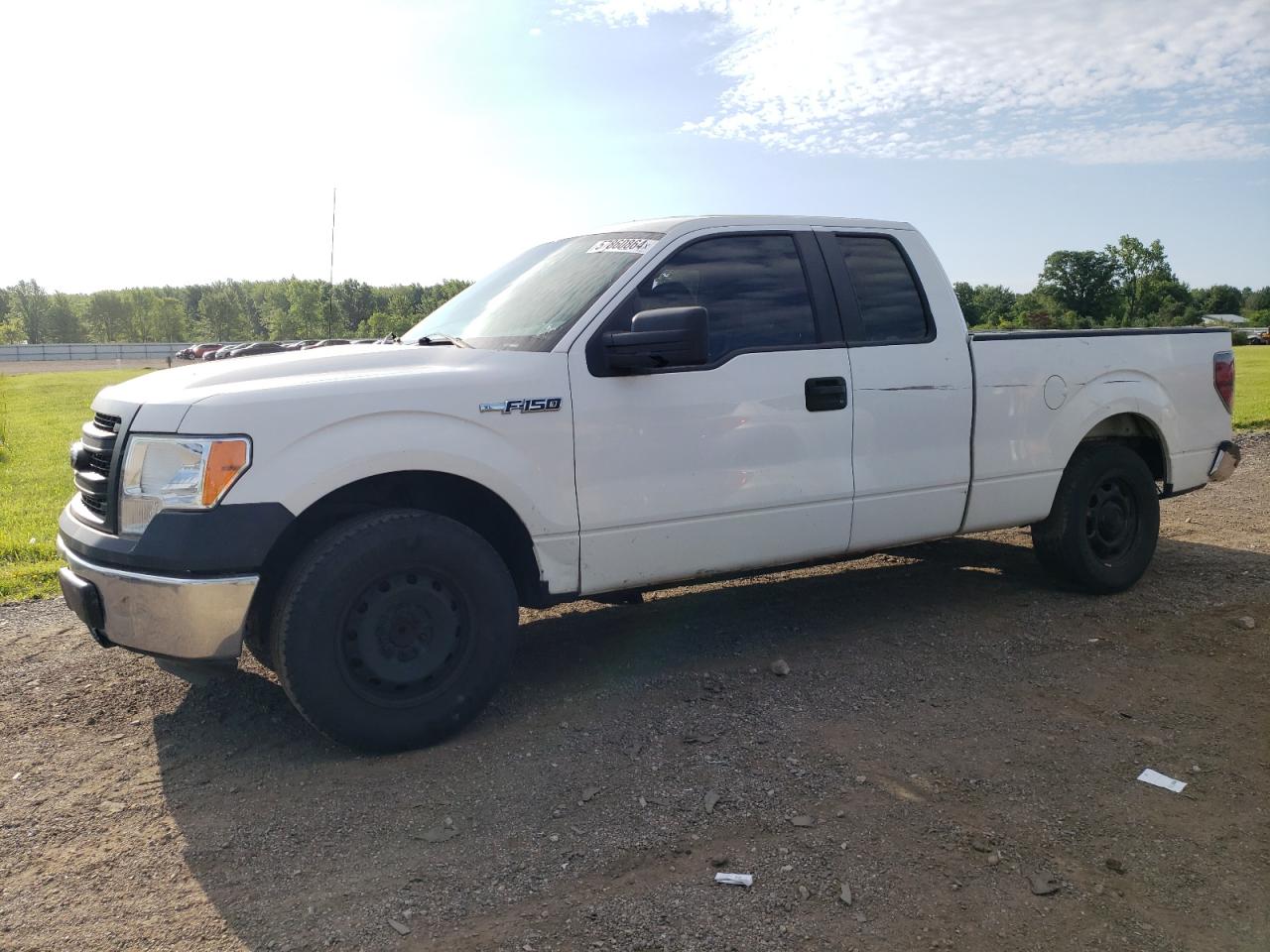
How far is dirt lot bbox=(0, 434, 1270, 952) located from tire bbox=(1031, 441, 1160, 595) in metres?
0.47

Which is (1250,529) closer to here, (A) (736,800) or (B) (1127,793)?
(B) (1127,793)

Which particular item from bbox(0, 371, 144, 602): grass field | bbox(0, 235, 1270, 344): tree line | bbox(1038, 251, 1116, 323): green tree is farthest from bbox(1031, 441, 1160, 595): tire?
bbox(1038, 251, 1116, 323): green tree

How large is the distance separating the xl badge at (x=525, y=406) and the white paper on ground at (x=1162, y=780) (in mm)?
2532

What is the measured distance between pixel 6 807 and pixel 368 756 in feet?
4.02

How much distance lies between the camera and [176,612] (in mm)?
3561

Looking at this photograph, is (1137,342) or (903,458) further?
(1137,342)

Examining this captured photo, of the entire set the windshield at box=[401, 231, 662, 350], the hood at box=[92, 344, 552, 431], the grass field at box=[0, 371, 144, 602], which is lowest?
the grass field at box=[0, 371, 144, 602]

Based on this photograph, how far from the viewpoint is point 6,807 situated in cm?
364

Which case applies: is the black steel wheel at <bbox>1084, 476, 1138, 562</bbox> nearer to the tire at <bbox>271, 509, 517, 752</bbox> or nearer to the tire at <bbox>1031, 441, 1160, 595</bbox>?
the tire at <bbox>1031, 441, 1160, 595</bbox>

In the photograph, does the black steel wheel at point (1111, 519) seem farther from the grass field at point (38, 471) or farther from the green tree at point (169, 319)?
the green tree at point (169, 319)

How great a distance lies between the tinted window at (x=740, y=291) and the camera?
14.9ft

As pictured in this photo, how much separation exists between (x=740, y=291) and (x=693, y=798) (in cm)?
227

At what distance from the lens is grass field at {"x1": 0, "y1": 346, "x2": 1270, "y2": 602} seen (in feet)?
23.2

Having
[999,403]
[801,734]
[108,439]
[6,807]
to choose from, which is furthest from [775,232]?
[6,807]
